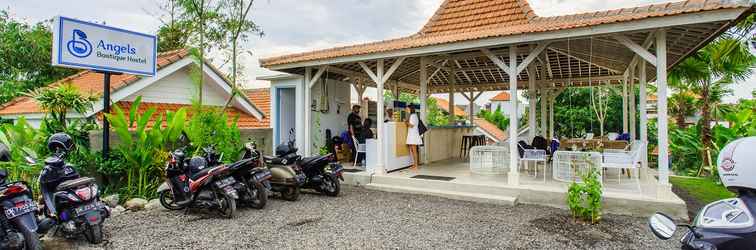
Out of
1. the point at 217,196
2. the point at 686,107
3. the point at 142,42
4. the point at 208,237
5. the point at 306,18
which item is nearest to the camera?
the point at 208,237

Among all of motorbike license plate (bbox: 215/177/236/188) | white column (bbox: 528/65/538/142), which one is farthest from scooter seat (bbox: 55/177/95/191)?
white column (bbox: 528/65/538/142)

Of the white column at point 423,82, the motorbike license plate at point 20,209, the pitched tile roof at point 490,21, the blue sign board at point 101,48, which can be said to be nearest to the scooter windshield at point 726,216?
the pitched tile roof at point 490,21

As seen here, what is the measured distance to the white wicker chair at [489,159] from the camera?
664 cm

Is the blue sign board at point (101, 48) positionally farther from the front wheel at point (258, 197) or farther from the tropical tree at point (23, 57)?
the tropical tree at point (23, 57)

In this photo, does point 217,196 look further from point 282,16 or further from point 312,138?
point 282,16

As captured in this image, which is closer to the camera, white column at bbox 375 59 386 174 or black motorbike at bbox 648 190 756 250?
black motorbike at bbox 648 190 756 250

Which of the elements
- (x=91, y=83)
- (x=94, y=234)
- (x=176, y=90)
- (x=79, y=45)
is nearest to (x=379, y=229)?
(x=94, y=234)

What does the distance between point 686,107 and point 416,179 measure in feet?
40.8

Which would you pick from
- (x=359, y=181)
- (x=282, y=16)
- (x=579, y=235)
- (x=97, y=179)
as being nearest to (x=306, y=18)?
(x=282, y=16)

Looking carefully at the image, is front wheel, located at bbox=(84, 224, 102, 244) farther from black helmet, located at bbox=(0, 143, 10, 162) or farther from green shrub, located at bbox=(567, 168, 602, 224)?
green shrub, located at bbox=(567, 168, 602, 224)

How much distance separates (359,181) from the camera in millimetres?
7090

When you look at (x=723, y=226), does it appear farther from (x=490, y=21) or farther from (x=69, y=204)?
(x=490, y=21)

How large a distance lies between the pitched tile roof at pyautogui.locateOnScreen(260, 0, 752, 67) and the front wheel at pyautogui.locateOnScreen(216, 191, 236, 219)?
3241 millimetres

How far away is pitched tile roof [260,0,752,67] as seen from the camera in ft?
15.2
